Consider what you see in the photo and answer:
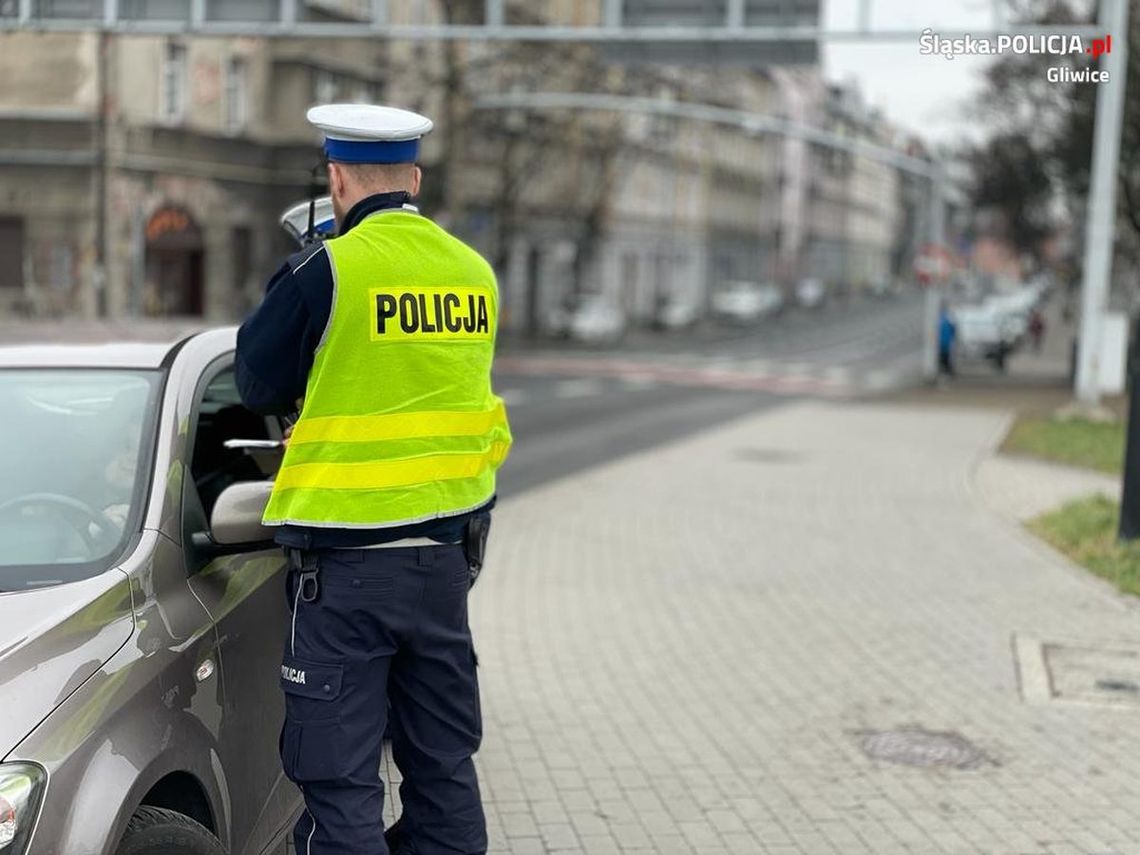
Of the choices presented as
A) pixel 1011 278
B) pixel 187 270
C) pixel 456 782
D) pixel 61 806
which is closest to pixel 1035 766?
pixel 456 782

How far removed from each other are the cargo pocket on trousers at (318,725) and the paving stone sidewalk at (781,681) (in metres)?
1.70

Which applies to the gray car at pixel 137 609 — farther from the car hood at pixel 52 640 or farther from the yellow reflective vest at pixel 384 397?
the yellow reflective vest at pixel 384 397

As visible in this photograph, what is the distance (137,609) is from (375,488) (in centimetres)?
58

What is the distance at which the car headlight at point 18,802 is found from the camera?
2.53 metres

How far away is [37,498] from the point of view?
357 centimetres

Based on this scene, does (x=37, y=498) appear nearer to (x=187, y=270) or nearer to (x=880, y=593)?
(x=880, y=593)

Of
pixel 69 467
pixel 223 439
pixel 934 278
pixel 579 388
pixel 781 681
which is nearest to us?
pixel 69 467

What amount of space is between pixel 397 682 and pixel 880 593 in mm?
6061

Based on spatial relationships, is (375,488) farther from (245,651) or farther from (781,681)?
(781,681)

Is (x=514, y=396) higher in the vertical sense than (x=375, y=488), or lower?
lower

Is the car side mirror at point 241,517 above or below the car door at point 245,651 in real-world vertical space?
above

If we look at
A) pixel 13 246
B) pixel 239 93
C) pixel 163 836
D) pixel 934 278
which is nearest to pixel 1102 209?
pixel 934 278

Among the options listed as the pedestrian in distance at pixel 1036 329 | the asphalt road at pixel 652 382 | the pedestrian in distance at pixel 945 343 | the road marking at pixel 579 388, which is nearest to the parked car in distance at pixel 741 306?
the asphalt road at pixel 652 382

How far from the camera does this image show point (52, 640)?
2.87 meters
